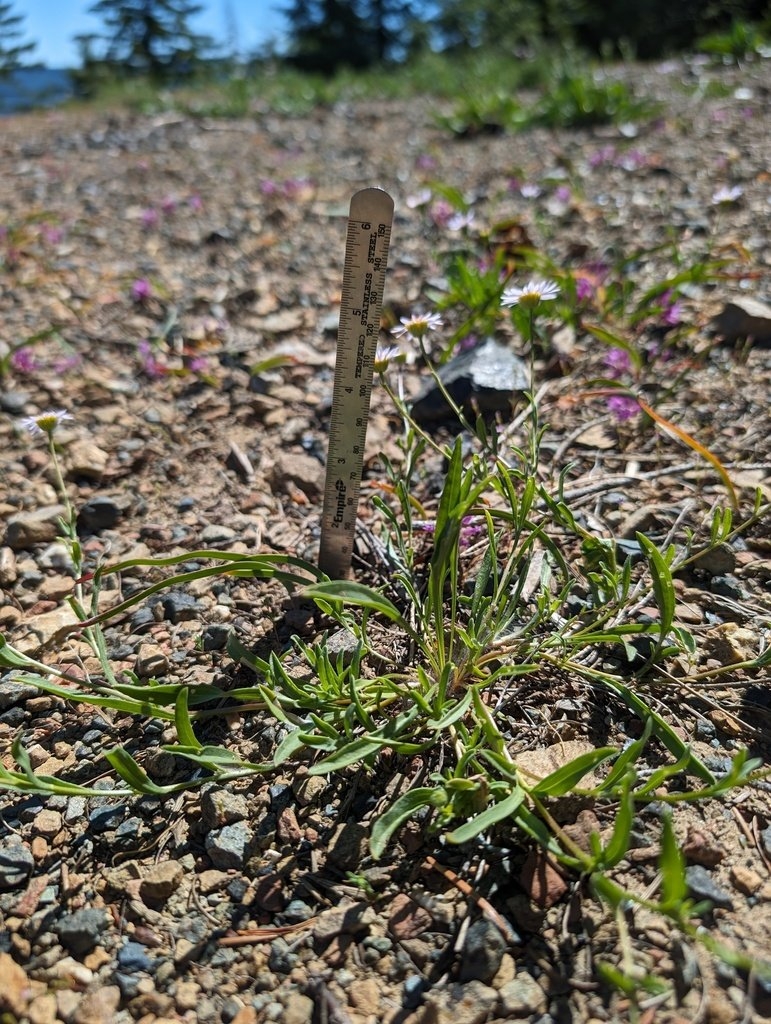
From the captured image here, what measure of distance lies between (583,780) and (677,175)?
4.33 meters

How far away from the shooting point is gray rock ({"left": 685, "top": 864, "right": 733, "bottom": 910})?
1459 millimetres

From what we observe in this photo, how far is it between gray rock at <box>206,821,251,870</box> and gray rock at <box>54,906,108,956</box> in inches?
8.8

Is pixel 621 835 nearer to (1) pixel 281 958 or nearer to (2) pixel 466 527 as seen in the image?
(1) pixel 281 958

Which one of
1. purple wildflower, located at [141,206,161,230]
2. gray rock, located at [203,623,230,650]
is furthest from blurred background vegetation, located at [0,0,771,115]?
gray rock, located at [203,623,230,650]

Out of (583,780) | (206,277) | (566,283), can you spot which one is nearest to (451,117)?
(206,277)

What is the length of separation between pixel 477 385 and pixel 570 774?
66.4 inches

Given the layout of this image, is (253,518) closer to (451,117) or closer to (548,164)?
(548,164)

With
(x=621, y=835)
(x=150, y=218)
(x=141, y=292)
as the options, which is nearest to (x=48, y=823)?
(x=621, y=835)

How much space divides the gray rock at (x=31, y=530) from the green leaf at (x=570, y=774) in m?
1.67

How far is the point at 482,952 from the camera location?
4.68ft

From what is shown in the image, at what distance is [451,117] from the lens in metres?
7.30

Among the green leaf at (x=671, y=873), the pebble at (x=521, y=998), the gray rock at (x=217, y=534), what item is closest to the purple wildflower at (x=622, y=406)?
the gray rock at (x=217, y=534)

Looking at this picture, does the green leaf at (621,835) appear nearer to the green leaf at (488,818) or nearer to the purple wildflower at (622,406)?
the green leaf at (488,818)

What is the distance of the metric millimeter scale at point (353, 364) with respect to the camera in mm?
1880
